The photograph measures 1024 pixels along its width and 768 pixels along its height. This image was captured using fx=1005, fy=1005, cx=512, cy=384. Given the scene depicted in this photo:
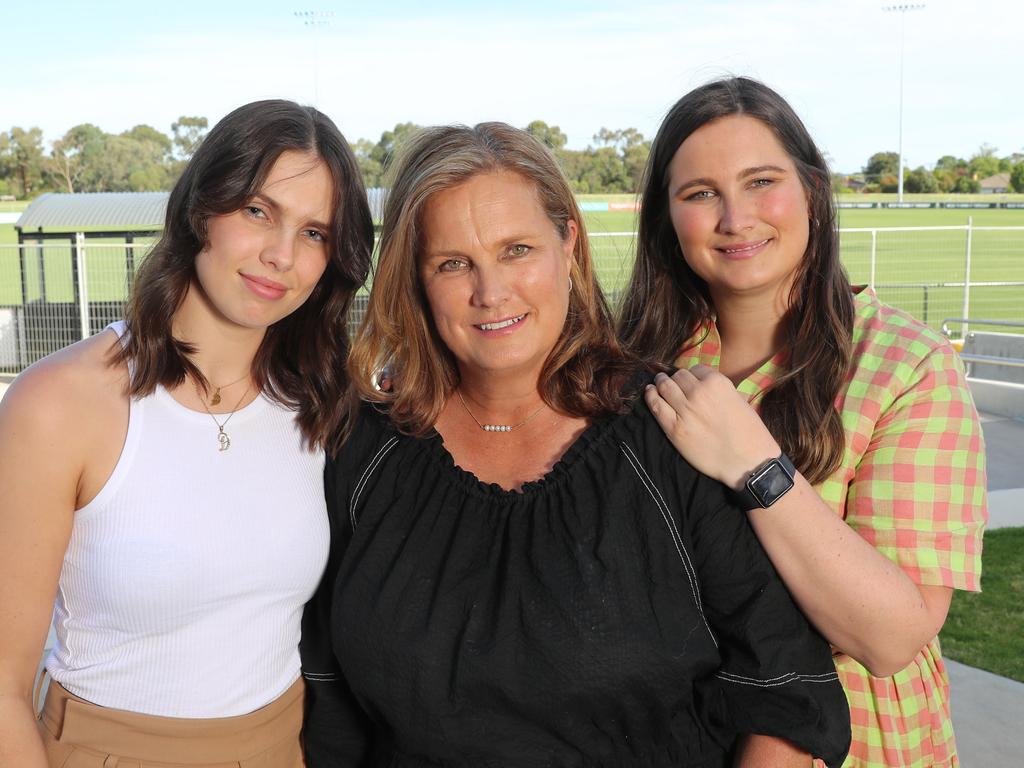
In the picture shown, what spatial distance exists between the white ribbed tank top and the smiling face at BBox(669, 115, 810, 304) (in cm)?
122

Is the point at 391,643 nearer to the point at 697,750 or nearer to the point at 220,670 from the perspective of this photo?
the point at 220,670

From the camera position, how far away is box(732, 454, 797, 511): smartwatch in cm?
198

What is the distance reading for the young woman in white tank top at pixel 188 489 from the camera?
81.0 inches

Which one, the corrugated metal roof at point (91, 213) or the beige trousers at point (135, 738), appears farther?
the corrugated metal roof at point (91, 213)

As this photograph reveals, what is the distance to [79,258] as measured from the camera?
1203 centimetres

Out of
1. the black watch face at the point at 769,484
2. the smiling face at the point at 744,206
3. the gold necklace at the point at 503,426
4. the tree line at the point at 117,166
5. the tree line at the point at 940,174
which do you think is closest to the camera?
the black watch face at the point at 769,484

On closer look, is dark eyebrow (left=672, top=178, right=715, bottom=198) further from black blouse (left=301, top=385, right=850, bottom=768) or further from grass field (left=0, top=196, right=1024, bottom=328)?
black blouse (left=301, top=385, right=850, bottom=768)

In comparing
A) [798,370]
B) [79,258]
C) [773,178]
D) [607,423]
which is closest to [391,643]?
[607,423]

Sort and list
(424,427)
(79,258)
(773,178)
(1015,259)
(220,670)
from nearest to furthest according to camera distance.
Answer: (220,670), (424,427), (773,178), (79,258), (1015,259)

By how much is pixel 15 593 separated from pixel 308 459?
0.68 meters

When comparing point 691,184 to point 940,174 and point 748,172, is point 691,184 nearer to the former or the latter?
point 748,172

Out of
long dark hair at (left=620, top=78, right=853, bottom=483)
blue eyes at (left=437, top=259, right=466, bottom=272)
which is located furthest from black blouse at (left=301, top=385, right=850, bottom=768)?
blue eyes at (left=437, top=259, right=466, bottom=272)

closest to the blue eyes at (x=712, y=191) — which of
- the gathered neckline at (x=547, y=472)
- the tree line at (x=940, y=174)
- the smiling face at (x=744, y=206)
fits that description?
the smiling face at (x=744, y=206)

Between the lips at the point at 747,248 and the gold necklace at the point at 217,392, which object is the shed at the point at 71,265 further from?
the lips at the point at 747,248
